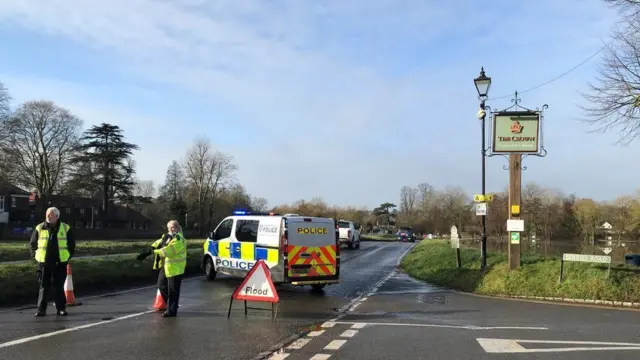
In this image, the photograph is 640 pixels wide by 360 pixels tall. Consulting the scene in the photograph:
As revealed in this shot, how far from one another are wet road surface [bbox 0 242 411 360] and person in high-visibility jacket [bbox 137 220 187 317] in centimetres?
35

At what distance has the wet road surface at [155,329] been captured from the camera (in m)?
6.81

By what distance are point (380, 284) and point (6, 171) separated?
46.0m

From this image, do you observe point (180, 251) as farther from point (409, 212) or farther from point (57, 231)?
point (409, 212)

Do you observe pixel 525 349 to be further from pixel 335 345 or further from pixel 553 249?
pixel 553 249

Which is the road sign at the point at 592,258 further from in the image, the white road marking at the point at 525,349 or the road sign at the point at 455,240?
the white road marking at the point at 525,349

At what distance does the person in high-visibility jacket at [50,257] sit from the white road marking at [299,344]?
467cm

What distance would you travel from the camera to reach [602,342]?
25.8ft

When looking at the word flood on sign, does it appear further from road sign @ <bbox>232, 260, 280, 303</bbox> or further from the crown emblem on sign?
the crown emblem on sign

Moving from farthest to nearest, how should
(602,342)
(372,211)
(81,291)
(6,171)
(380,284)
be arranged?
1. (372,211)
2. (6,171)
3. (380,284)
4. (81,291)
5. (602,342)

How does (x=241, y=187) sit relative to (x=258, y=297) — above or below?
above

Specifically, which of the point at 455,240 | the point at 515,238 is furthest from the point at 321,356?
the point at 455,240

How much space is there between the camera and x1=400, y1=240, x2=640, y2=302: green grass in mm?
12678

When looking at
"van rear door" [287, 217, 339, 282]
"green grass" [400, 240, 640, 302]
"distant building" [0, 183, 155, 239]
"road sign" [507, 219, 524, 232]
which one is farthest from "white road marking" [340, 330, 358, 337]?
"distant building" [0, 183, 155, 239]

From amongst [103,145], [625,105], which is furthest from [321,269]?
[103,145]
